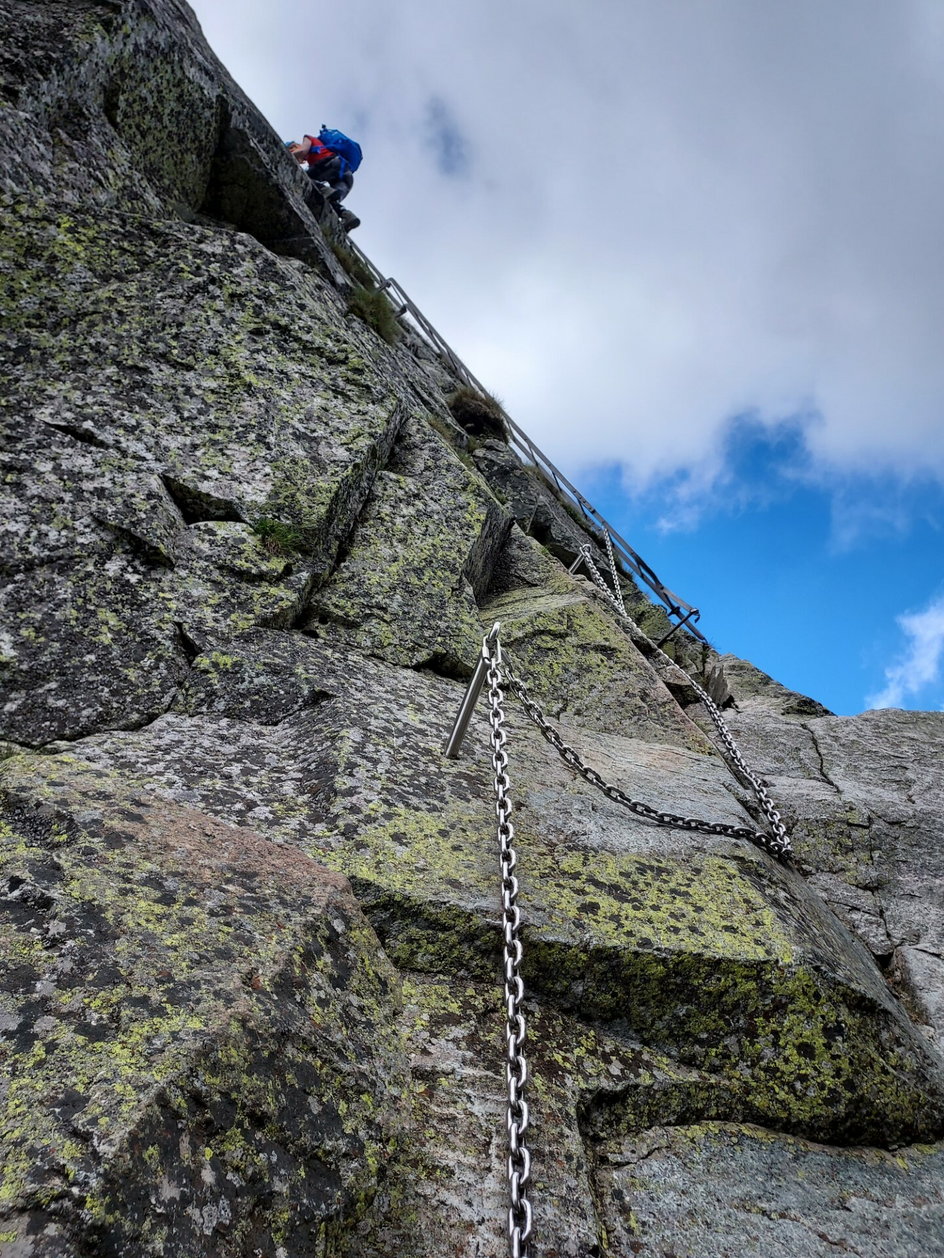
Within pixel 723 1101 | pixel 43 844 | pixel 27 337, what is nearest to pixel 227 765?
pixel 43 844

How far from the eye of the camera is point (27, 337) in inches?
227

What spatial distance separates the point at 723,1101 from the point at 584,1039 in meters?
0.59

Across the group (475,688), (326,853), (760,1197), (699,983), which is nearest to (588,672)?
(475,688)

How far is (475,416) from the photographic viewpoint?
16.0 meters

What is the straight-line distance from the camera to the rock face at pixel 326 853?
213 cm

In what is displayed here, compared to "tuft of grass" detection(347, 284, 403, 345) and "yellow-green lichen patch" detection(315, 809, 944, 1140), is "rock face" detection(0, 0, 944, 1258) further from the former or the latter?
"tuft of grass" detection(347, 284, 403, 345)

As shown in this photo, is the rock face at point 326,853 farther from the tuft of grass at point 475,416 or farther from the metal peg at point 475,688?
the tuft of grass at point 475,416

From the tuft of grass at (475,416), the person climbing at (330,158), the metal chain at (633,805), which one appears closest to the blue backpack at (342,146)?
the person climbing at (330,158)

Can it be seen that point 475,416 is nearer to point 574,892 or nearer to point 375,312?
point 375,312

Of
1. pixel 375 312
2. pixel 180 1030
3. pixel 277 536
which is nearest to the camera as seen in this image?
pixel 180 1030

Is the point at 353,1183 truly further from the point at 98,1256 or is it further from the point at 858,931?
the point at 858,931

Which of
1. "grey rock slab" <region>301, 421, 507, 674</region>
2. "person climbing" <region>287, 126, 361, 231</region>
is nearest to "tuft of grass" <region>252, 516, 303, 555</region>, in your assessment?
"grey rock slab" <region>301, 421, 507, 674</region>

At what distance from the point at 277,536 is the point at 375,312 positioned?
29.1ft

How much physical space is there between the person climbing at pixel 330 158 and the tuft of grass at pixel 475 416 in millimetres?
8125
